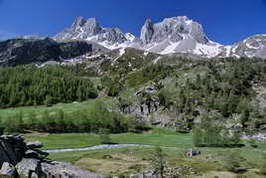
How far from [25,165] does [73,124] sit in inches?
4190

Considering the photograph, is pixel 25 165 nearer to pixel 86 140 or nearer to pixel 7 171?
pixel 7 171

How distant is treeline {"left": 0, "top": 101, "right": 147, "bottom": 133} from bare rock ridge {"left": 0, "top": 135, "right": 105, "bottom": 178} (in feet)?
Answer: 246

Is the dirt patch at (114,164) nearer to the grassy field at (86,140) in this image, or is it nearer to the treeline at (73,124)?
the grassy field at (86,140)

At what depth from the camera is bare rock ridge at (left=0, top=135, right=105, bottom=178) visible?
46.4m

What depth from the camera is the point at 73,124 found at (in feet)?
512

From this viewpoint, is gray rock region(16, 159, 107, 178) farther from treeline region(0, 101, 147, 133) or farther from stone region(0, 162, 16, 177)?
treeline region(0, 101, 147, 133)

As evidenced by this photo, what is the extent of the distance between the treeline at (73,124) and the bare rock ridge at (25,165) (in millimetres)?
74879

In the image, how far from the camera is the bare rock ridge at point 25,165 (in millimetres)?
46375

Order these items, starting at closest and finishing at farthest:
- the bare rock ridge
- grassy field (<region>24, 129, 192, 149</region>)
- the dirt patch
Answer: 1. the bare rock ridge
2. the dirt patch
3. grassy field (<region>24, 129, 192, 149</region>)

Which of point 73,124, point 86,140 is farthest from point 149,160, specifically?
point 73,124

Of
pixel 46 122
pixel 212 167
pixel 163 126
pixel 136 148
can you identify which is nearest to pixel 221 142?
pixel 136 148

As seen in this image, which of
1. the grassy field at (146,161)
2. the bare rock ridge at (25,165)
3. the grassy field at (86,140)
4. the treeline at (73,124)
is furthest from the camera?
the treeline at (73,124)

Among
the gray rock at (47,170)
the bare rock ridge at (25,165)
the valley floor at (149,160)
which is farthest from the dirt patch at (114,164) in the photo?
the bare rock ridge at (25,165)

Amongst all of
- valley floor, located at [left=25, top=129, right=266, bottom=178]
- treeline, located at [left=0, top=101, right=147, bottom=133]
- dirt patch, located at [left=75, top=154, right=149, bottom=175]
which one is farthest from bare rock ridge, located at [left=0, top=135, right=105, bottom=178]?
treeline, located at [left=0, top=101, right=147, bottom=133]
